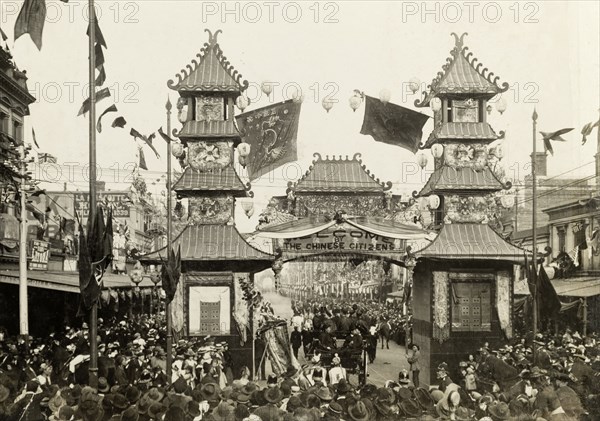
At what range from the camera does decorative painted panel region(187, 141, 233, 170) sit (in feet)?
72.6

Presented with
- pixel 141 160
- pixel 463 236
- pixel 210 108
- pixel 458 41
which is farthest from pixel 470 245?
pixel 141 160

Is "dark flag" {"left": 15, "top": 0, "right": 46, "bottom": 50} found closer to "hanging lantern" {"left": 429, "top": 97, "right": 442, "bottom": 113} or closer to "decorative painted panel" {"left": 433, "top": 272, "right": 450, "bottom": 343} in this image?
"hanging lantern" {"left": 429, "top": 97, "right": 442, "bottom": 113}

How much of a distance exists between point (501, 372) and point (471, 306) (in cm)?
556

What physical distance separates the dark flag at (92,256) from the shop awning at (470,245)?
461 inches

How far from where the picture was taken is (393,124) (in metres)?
21.6

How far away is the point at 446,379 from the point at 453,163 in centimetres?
956

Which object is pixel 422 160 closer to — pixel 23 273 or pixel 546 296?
pixel 546 296

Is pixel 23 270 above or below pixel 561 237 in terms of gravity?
below

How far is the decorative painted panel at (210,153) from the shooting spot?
22.1 meters

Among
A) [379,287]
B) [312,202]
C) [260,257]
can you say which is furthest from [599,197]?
[379,287]

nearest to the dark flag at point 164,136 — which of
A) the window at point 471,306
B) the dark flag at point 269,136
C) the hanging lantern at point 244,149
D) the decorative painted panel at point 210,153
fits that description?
the decorative painted panel at point 210,153

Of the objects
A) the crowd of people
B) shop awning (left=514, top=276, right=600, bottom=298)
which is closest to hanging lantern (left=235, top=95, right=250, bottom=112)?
the crowd of people

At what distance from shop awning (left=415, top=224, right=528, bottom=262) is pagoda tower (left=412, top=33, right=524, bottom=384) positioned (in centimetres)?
3

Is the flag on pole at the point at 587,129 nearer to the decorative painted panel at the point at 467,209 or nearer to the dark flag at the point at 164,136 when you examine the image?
the decorative painted panel at the point at 467,209
